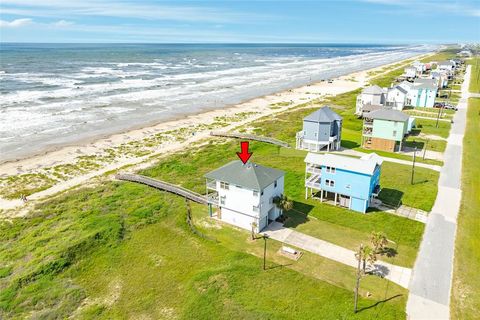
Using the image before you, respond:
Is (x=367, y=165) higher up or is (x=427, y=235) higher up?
(x=367, y=165)

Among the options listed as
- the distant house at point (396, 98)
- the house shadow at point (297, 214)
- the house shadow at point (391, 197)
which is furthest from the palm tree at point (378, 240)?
the distant house at point (396, 98)

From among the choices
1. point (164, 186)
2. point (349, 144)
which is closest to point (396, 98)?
point (349, 144)

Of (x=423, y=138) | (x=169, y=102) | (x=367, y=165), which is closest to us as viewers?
(x=367, y=165)

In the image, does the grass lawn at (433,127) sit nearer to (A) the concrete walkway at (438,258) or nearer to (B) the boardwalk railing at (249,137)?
(A) the concrete walkway at (438,258)

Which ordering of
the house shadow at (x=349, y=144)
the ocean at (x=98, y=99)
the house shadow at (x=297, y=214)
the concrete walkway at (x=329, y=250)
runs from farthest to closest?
the ocean at (x=98, y=99) < the house shadow at (x=349, y=144) < the house shadow at (x=297, y=214) < the concrete walkway at (x=329, y=250)

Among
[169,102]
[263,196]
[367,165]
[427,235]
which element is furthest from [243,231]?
[169,102]

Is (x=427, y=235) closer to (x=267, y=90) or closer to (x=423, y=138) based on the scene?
(x=423, y=138)
